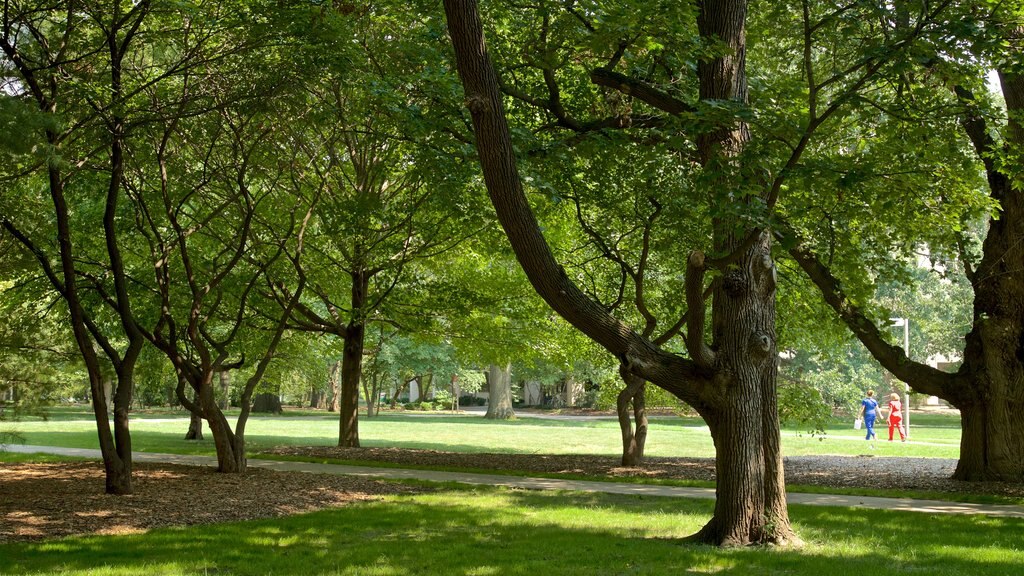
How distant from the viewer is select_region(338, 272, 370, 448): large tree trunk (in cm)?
1895

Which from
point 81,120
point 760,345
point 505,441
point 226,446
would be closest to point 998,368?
point 760,345

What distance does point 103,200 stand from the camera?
657 inches

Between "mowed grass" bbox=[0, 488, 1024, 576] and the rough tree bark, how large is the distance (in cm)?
58

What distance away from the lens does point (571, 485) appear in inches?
560

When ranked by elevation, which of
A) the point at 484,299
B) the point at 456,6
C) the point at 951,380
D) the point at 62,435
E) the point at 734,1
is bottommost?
the point at 62,435

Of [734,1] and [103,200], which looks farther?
[103,200]

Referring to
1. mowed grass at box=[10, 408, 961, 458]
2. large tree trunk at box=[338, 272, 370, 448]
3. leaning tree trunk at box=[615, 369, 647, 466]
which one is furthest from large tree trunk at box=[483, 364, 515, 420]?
leaning tree trunk at box=[615, 369, 647, 466]

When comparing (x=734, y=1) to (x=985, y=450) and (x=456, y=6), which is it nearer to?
(x=456, y=6)

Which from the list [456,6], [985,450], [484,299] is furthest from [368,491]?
[985,450]

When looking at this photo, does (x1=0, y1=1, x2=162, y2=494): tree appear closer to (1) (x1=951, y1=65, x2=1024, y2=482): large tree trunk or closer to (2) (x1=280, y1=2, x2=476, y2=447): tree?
(2) (x1=280, y1=2, x2=476, y2=447): tree

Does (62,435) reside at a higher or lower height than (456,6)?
lower

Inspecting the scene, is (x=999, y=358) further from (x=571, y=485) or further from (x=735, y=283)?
(x=735, y=283)

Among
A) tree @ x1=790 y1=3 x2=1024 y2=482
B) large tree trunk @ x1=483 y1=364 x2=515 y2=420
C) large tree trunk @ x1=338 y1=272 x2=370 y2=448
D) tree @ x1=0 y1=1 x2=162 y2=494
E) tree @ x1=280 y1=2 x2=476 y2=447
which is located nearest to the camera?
tree @ x1=0 y1=1 x2=162 y2=494

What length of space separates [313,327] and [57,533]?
10761 mm
